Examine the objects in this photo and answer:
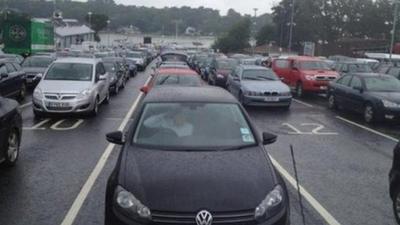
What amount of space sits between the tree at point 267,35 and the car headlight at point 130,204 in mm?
102363

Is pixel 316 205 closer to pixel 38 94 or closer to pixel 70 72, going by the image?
pixel 38 94

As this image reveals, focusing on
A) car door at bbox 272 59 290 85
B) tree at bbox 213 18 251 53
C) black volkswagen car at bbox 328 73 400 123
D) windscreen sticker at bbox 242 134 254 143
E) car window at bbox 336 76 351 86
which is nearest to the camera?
windscreen sticker at bbox 242 134 254 143

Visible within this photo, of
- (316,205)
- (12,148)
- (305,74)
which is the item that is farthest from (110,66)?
(316,205)

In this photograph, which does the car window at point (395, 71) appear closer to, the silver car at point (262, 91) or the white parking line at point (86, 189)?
the silver car at point (262, 91)

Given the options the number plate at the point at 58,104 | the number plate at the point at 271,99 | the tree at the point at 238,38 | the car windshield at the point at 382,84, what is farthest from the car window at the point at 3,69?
the tree at the point at 238,38

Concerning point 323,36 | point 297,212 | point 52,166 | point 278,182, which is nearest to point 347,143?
point 297,212

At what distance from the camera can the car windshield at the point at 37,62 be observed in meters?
24.3

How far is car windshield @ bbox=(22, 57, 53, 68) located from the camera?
79.8 ft

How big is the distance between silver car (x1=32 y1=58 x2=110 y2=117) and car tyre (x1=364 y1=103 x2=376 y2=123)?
8492mm

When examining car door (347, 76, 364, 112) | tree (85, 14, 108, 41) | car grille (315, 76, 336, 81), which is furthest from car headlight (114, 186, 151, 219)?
tree (85, 14, 108, 41)

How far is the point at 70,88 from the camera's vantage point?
1466 centimetres

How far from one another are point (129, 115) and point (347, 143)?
709 cm

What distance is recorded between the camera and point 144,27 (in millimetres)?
153875

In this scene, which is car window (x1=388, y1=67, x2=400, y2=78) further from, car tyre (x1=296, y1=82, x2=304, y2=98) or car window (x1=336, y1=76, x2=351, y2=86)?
car window (x1=336, y1=76, x2=351, y2=86)
